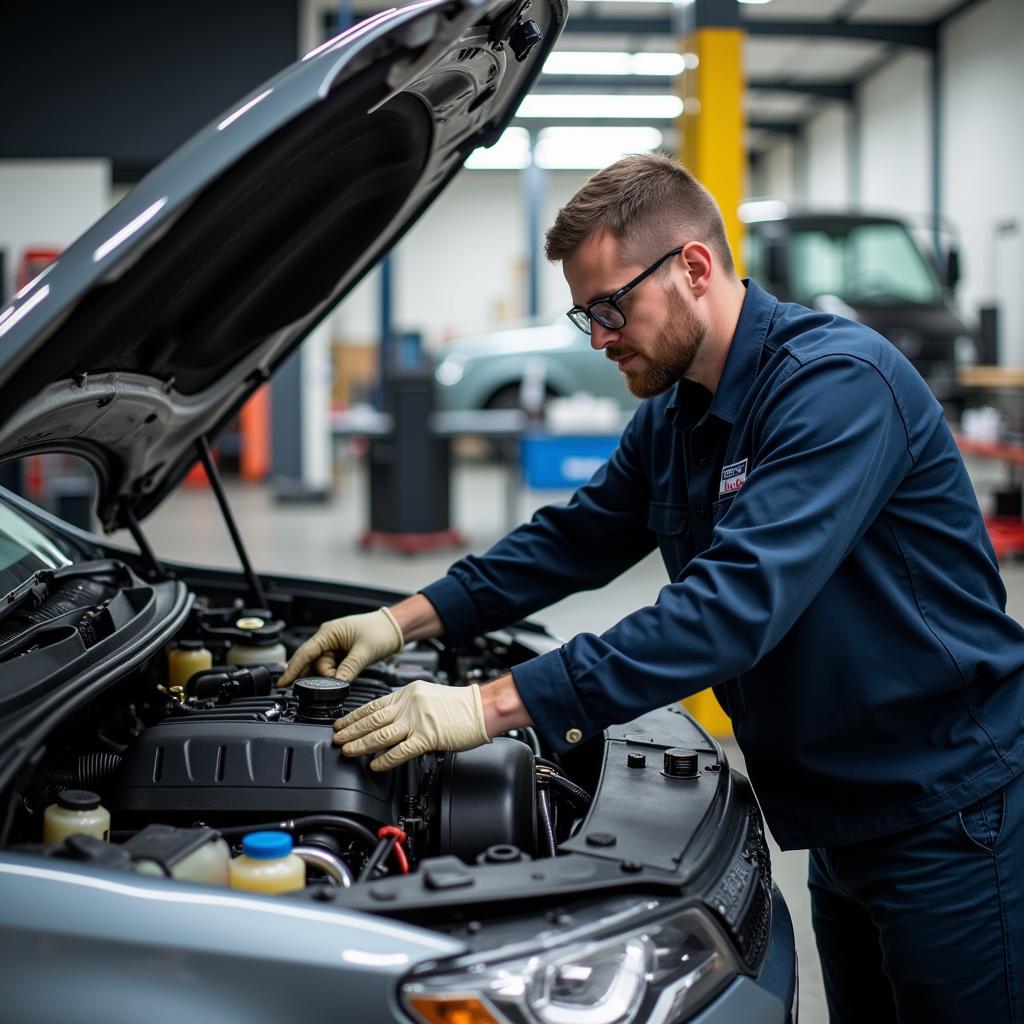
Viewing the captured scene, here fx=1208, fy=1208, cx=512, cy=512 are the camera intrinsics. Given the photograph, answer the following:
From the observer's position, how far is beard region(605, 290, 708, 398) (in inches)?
62.4

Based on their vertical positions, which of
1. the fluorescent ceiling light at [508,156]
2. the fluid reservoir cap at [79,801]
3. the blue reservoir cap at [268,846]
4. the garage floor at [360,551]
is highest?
the fluorescent ceiling light at [508,156]

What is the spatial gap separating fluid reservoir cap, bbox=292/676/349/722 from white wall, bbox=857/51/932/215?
1334 centimetres

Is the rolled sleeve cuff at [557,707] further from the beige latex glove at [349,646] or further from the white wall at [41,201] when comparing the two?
the white wall at [41,201]

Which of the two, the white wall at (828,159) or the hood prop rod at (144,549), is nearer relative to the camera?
the hood prop rod at (144,549)

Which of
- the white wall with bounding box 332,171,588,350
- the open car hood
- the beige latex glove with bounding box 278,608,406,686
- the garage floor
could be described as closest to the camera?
the open car hood

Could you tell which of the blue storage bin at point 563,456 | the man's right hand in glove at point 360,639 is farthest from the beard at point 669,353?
the blue storage bin at point 563,456

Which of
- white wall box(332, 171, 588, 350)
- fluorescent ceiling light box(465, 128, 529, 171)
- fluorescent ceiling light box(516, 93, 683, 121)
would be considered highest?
fluorescent ceiling light box(516, 93, 683, 121)

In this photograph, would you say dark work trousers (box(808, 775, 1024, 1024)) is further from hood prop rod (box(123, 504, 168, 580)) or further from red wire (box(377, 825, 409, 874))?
hood prop rod (box(123, 504, 168, 580))

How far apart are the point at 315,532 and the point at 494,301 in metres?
10.1

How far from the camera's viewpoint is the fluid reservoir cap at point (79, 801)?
1.31 metres

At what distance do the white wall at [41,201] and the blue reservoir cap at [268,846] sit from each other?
8054 millimetres

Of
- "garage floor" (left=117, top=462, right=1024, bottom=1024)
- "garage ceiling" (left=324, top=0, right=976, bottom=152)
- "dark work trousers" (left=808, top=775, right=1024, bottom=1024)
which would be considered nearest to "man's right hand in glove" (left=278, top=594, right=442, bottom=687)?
"dark work trousers" (left=808, top=775, right=1024, bottom=1024)

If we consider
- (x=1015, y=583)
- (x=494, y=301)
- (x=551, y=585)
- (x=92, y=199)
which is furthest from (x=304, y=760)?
(x=494, y=301)

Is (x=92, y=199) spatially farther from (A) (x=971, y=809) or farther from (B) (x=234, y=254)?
(A) (x=971, y=809)
